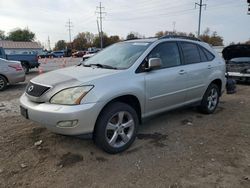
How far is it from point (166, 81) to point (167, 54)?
578mm

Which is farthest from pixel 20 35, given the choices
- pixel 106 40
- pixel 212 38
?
pixel 212 38

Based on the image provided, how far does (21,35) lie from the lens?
9019 centimetres

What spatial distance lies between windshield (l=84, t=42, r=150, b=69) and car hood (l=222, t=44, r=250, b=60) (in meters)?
6.92

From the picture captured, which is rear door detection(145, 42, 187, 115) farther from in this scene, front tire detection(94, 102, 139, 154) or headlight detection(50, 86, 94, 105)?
headlight detection(50, 86, 94, 105)

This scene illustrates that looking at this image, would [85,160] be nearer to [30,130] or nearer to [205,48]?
[30,130]

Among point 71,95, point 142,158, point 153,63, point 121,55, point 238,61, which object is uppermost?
point 121,55

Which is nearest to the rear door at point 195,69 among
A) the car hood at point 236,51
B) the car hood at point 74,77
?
the car hood at point 74,77

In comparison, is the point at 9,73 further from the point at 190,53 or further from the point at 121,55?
the point at 190,53

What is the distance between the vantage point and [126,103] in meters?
4.01

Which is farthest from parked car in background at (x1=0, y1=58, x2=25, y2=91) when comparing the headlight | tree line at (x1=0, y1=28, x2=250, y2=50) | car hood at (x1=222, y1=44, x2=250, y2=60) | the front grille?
tree line at (x1=0, y1=28, x2=250, y2=50)

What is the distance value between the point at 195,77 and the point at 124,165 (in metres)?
2.62

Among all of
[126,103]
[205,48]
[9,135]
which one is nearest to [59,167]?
[126,103]

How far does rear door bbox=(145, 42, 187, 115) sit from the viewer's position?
4211 millimetres

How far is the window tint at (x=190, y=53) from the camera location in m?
5.06
